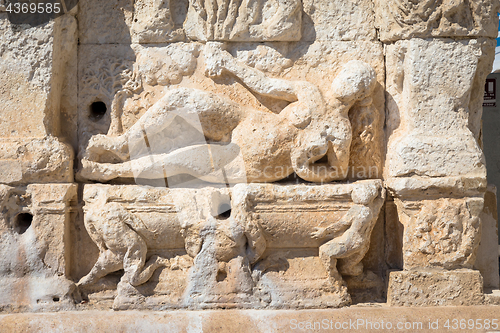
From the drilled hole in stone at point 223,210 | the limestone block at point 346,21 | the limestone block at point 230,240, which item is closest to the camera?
the limestone block at point 230,240

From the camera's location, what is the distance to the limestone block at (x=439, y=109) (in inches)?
127

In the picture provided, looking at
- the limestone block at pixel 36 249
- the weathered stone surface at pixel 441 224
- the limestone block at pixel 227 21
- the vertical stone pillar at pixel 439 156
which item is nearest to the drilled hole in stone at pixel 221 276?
the limestone block at pixel 36 249

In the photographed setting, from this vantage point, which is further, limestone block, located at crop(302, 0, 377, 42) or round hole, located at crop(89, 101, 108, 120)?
round hole, located at crop(89, 101, 108, 120)

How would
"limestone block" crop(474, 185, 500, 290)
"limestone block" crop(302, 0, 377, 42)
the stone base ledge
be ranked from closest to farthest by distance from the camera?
the stone base ledge < "limestone block" crop(302, 0, 377, 42) < "limestone block" crop(474, 185, 500, 290)

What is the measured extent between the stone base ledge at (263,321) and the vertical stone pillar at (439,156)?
112mm

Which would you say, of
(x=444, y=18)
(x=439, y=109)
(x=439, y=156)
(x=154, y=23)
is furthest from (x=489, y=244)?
(x=154, y=23)

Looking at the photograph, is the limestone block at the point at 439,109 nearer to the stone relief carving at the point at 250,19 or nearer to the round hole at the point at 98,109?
the stone relief carving at the point at 250,19

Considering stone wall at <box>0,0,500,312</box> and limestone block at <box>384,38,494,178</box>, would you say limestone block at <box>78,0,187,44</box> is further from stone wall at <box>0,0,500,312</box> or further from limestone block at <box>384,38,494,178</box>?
limestone block at <box>384,38,494,178</box>

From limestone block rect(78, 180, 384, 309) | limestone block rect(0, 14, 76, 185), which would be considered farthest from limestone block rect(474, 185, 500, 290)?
limestone block rect(0, 14, 76, 185)

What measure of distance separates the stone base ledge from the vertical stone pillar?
112 millimetres

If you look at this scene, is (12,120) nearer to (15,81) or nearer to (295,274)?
(15,81)

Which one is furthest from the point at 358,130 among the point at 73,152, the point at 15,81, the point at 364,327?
the point at 15,81

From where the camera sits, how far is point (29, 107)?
3.26m

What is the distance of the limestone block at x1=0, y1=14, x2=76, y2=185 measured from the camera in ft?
10.5
